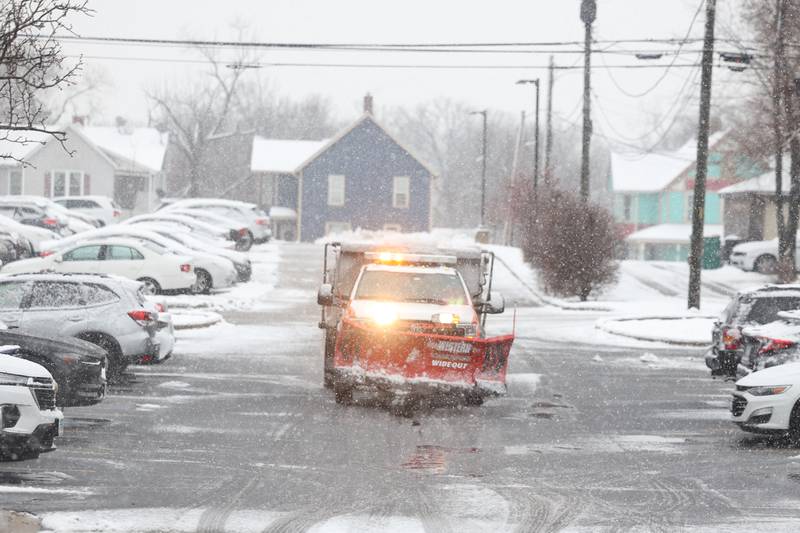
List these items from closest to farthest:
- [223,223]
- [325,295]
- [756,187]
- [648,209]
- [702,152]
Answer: [325,295]
[702,152]
[223,223]
[756,187]
[648,209]

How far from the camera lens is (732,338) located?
723 inches

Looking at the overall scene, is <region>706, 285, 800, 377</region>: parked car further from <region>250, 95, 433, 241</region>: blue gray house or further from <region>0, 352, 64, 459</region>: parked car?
<region>250, 95, 433, 241</region>: blue gray house

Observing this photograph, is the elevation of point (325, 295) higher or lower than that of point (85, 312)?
higher

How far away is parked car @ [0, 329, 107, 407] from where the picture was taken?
14.0 metres

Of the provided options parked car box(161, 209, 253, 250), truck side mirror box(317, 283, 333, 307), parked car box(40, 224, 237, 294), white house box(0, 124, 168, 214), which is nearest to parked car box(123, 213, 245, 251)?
parked car box(161, 209, 253, 250)

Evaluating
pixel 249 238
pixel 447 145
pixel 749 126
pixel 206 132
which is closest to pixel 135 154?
pixel 206 132

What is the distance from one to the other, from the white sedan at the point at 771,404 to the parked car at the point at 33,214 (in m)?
33.6

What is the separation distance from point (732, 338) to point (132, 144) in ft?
199

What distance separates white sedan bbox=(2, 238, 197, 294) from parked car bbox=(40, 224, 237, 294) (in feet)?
1.88

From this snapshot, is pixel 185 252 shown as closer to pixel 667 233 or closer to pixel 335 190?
pixel 335 190

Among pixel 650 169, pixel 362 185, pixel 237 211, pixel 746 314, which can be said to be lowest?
pixel 746 314

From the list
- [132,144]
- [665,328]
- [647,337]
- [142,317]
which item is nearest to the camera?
[142,317]

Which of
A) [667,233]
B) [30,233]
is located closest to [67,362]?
[30,233]

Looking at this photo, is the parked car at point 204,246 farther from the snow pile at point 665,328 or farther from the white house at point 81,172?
the white house at point 81,172
